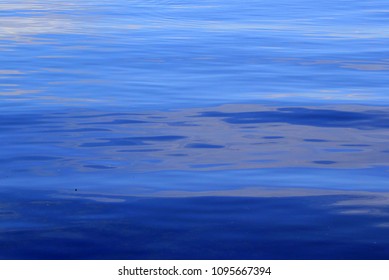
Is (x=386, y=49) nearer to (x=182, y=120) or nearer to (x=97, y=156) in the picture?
(x=182, y=120)

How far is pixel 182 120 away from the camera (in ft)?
25.6

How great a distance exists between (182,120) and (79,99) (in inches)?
48.6

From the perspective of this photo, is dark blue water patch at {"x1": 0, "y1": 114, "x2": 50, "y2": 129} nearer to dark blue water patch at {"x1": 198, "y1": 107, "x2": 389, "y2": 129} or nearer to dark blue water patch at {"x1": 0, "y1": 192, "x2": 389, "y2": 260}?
dark blue water patch at {"x1": 198, "y1": 107, "x2": 389, "y2": 129}

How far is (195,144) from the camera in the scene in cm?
699

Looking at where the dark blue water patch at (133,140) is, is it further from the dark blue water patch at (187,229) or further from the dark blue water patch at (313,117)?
the dark blue water patch at (187,229)

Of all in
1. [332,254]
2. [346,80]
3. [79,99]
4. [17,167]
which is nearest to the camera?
[332,254]

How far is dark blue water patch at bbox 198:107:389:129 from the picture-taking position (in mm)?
7617

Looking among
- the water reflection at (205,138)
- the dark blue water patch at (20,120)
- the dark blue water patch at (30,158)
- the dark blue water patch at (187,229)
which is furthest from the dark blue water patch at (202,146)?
the dark blue water patch at (20,120)

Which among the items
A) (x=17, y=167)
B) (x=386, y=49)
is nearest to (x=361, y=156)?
(x=17, y=167)

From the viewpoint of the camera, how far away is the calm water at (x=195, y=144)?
4.96 m

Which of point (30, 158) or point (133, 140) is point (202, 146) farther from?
point (30, 158)

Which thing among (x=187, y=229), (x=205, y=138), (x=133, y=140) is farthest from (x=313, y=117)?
(x=187, y=229)

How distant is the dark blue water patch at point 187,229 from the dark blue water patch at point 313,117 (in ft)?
6.75

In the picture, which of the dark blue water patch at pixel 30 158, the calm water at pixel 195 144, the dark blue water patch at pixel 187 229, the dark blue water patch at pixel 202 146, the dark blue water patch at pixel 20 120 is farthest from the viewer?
the dark blue water patch at pixel 20 120
